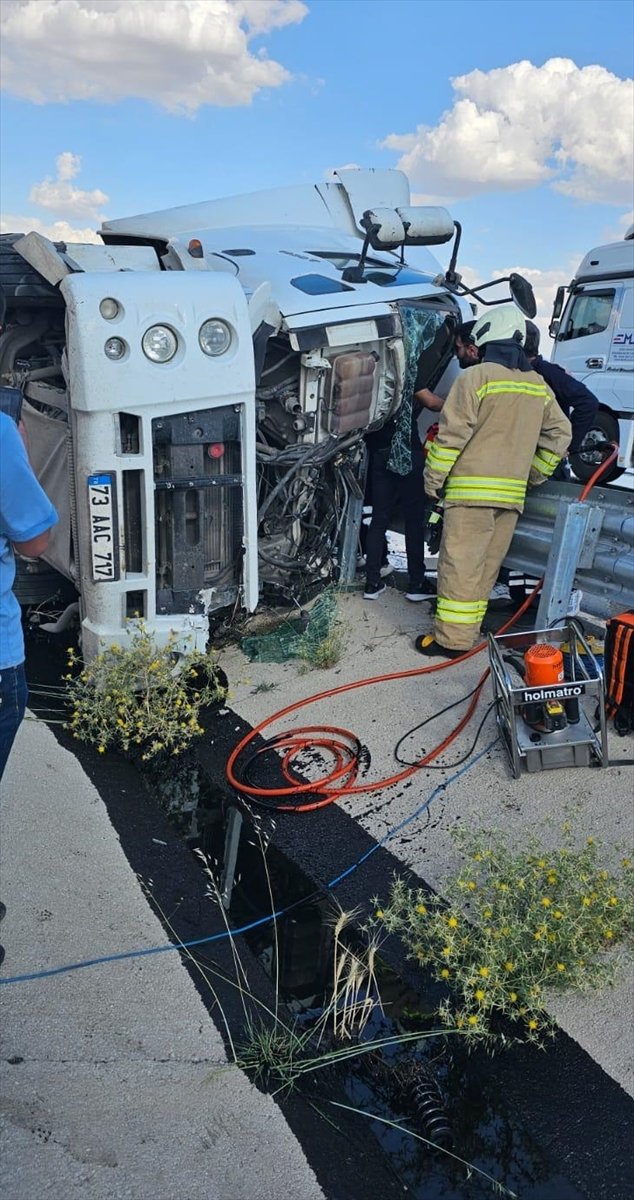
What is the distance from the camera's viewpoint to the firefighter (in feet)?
15.1

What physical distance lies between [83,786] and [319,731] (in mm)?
1055

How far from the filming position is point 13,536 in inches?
90.8

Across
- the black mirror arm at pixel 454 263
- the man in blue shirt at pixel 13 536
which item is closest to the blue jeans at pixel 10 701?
the man in blue shirt at pixel 13 536

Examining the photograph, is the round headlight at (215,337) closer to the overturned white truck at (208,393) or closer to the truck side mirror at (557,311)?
the overturned white truck at (208,393)

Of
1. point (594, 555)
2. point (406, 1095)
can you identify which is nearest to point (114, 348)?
point (594, 555)

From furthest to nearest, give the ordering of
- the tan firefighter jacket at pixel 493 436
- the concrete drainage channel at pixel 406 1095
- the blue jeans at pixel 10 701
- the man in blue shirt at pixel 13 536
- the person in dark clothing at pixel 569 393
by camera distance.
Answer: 1. the person in dark clothing at pixel 569 393
2. the tan firefighter jacket at pixel 493 436
3. the blue jeans at pixel 10 701
4. the man in blue shirt at pixel 13 536
5. the concrete drainage channel at pixel 406 1095

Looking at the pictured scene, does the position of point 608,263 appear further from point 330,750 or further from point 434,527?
point 330,750

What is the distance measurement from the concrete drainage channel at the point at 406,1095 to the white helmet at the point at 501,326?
291 centimetres

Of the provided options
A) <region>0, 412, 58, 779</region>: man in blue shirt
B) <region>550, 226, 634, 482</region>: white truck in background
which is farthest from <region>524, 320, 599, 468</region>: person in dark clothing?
<region>550, 226, 634, 482</region>: white truck in background

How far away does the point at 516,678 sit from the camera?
458cm

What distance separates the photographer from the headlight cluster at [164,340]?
3859 millimetres

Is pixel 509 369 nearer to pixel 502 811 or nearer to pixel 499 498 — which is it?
pixel 499 498

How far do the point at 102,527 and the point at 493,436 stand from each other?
1.98 metres

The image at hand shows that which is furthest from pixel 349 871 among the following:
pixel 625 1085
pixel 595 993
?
pixel 625 1085
